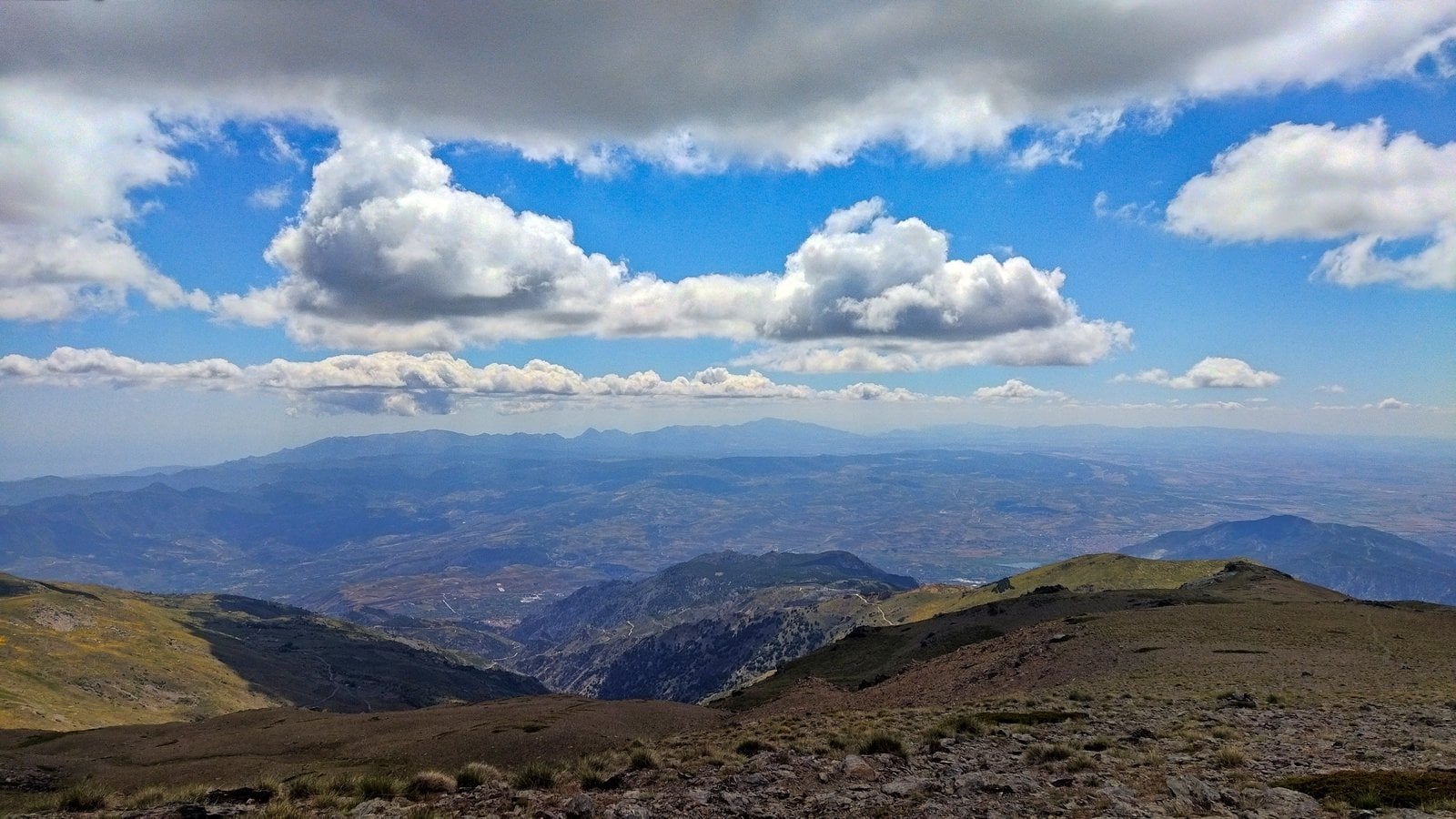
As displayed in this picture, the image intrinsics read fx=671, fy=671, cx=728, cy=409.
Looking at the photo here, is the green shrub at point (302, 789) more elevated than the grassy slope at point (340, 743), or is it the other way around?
the green shrub at point (302, 789)

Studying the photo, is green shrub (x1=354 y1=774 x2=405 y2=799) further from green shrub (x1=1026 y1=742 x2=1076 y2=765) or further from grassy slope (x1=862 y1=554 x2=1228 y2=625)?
grassy slope (x1=862 y1=554 x2=1228 y2=625)

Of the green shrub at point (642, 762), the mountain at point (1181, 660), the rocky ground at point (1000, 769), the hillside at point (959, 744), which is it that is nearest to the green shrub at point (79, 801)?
the hillside at point (959, 744)

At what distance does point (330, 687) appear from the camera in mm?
189750

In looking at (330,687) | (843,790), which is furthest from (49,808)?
(330,687)

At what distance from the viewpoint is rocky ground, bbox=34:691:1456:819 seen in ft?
52.0

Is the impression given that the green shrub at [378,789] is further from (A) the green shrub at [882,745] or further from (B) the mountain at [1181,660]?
(B) the mountain at [1181,660]

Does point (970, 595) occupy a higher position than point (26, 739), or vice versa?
point (26, 739)

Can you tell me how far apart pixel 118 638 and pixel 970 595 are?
204914 mm

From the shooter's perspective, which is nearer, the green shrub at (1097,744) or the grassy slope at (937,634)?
the green shrub at (1097,744)

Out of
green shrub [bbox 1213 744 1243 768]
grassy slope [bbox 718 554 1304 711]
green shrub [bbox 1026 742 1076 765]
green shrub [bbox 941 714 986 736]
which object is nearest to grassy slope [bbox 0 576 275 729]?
grassy slope [bbox 718 554 1304 711]

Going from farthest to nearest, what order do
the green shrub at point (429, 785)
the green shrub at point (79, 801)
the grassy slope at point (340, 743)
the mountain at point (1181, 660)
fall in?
1. the mountain at point (1181, 660)
2. the grassy slope at point (340, 743)
3. the green shrub at point (429, 785)
4. the green shrub at point (79, 801)

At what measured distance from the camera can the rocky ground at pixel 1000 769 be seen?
1585cm

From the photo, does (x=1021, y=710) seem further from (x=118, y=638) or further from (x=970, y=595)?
(x=118, y=638)

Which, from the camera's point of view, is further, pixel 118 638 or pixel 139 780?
pixel 118 638
